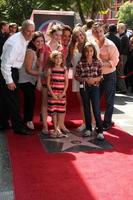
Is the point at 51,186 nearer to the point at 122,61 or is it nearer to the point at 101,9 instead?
the point at 122,61

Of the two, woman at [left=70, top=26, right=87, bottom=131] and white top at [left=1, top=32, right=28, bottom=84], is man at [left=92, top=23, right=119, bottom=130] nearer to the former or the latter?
woman at [left=70, top=26, right=87, bottom=131]

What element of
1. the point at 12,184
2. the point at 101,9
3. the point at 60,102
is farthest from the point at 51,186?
the point at 101,9

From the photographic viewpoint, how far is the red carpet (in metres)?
4.59

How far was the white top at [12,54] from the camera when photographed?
647 cm

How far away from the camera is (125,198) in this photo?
447 centimetres

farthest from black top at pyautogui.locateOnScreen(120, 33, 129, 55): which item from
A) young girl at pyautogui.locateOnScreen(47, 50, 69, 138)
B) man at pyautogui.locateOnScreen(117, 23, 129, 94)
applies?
young girl at pyautogui.locateOnScreen(47, 50, 69, 138)

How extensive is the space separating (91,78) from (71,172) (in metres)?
1.92

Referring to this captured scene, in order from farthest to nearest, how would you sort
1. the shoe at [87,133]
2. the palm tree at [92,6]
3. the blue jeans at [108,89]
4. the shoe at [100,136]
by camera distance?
the palm tree at [92,6], the blue jeans at [108,89], the shoe at [87,133], the shoe at [100,136]

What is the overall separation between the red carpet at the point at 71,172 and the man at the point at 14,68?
436mm

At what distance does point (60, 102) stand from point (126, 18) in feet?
283

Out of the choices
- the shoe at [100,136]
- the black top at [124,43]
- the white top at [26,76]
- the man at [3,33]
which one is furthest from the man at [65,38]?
the black top at [124,43]

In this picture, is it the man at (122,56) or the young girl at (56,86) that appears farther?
the man at (122,56)

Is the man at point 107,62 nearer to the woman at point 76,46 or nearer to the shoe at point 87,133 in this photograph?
the woman at point 76,46

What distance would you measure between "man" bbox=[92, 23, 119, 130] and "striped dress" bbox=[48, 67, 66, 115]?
77 centimetres
